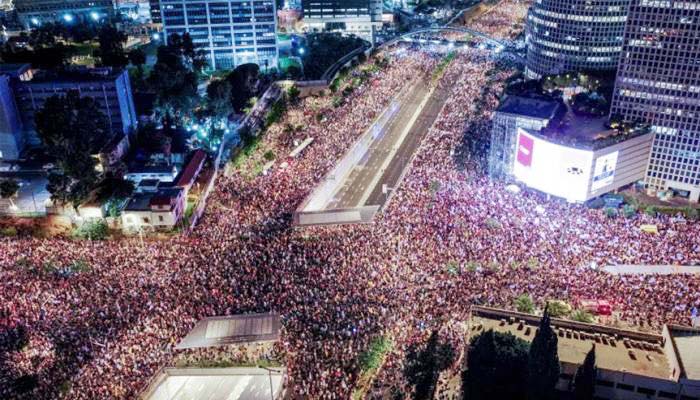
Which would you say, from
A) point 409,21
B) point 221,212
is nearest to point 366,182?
point 221,212

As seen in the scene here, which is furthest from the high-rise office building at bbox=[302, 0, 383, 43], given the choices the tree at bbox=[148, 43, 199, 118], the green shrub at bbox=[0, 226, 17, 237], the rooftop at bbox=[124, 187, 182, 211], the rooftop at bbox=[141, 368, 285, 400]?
the rooftop at bbox=[141, 368, 285, 400]

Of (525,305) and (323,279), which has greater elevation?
(323,279)

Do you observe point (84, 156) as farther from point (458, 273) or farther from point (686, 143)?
point (686, 143)

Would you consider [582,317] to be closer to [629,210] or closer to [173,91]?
[629,210]

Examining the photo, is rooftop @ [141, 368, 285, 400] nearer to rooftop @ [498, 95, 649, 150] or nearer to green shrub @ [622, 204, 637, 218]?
green shrub @ [622, 204, 637, 218]

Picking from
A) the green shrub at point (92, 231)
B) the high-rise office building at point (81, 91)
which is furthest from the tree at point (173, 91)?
the green shrub at point (92, 231)

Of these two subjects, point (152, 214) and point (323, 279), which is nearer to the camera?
point (323, 279)

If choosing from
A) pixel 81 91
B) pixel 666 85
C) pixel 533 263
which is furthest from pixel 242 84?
pixel 533 263
